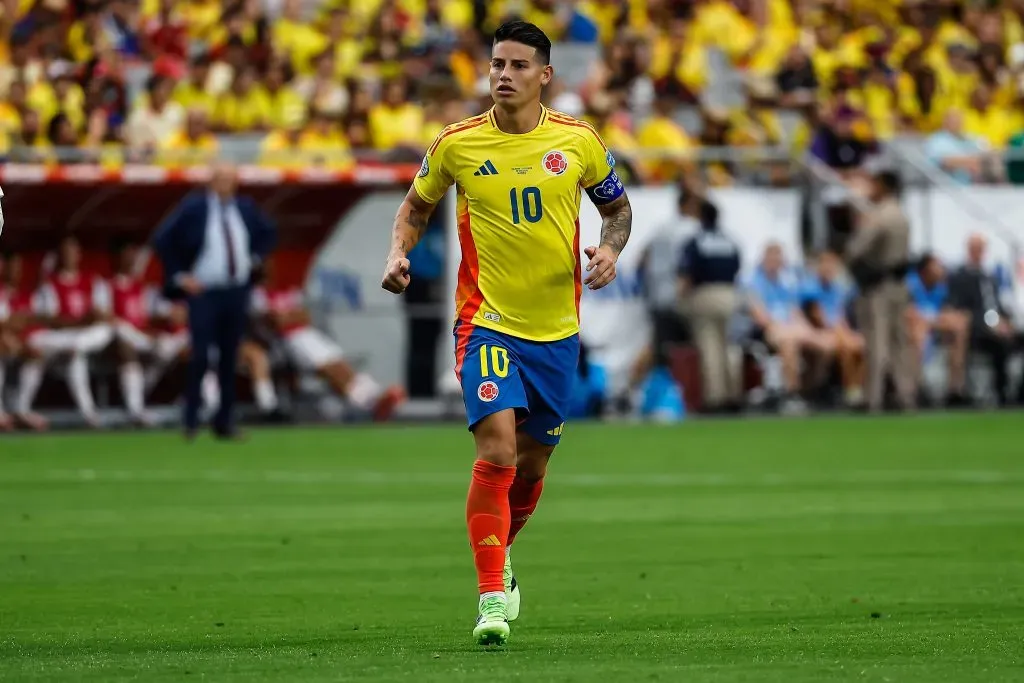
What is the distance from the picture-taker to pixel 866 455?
59.7ft

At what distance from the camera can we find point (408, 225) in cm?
830

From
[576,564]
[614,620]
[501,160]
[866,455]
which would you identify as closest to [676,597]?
[614,620]

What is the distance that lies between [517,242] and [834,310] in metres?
17.9

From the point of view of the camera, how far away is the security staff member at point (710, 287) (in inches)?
939

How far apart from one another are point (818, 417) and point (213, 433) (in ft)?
24.1

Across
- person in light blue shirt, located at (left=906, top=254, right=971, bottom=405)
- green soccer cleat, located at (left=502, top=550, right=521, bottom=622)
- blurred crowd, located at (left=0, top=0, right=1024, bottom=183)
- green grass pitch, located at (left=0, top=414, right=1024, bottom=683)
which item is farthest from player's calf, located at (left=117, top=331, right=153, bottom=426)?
green soccer cleat, located at (left=502, top=550, right=521, bottom=622)

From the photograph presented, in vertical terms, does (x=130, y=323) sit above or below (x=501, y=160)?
below

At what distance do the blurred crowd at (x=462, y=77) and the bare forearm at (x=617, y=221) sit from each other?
14793 mm

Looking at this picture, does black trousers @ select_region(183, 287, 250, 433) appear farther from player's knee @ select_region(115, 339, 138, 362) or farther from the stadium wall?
the stadium wall

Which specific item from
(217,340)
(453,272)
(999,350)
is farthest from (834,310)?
(217,340)

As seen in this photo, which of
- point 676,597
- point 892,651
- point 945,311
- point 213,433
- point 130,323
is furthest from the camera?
point 945,311

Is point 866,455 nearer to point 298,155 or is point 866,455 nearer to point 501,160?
point 298,155

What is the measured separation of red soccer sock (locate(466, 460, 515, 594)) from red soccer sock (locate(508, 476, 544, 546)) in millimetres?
570

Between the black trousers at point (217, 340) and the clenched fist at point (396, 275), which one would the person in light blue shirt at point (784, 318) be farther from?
the clenched fist at point (396, 275)
